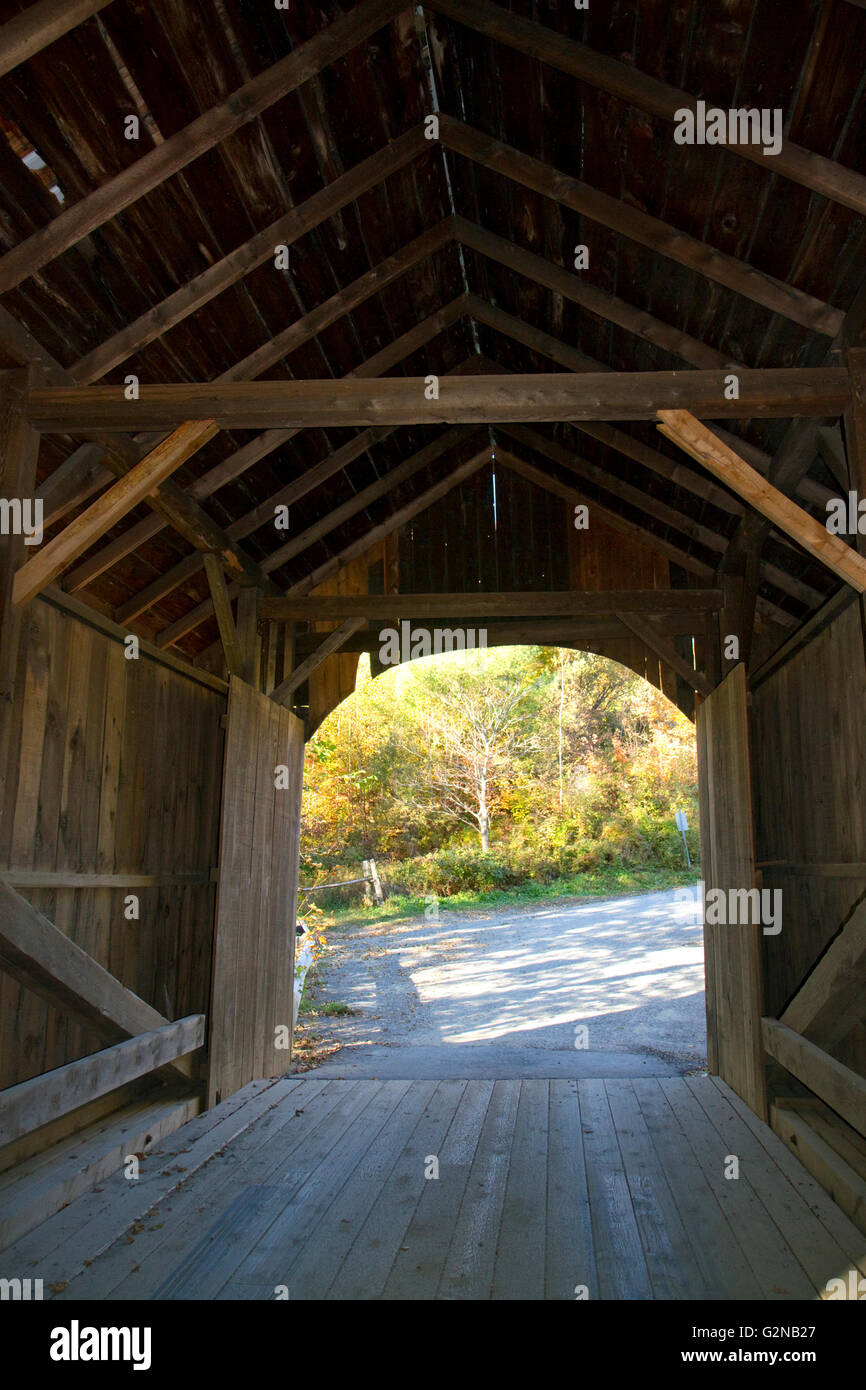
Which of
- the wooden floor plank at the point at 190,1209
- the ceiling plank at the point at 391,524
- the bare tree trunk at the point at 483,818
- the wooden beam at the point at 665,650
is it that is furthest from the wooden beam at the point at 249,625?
the bare tree trunk at the point at 483,818

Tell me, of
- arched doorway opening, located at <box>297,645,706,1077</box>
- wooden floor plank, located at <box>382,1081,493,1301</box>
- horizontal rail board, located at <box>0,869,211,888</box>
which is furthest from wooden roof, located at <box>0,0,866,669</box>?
arched doorway opening, located at <box>297,645,706,1077</box>

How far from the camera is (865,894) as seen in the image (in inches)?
143

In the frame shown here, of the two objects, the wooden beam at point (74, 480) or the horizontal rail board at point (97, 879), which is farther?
the wooden beam at point (74, 480)

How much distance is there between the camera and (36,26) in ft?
9.84

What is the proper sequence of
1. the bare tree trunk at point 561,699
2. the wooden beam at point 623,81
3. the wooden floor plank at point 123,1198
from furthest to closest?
1. the bare tree trunk at point 561,699
2. the wooden beam at point 623,81
3. the wooden floor plank at point 123,1198

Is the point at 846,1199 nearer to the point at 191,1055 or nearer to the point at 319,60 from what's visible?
the point at 191,1055

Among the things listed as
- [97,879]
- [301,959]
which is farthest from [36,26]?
[301,959]

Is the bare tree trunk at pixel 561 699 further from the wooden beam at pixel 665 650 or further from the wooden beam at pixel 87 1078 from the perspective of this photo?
the wooden beam at pixel 87 1078

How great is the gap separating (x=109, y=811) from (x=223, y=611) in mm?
1454

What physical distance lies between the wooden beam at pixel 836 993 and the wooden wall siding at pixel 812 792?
0.14 m

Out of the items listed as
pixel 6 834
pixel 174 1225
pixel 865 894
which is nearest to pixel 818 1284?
pixel 865 894

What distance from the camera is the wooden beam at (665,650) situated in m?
6.62

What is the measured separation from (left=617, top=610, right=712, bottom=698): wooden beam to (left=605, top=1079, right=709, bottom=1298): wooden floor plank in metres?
2.82
